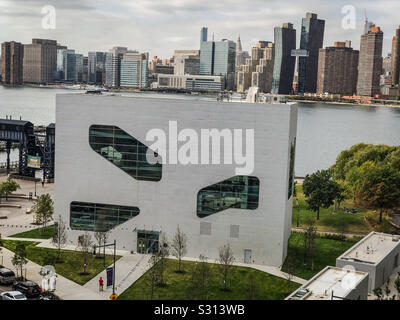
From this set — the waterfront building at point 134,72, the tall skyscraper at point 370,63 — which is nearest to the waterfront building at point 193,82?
the waterfront building at point 134,72

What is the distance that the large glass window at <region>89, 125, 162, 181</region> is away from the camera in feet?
86.0

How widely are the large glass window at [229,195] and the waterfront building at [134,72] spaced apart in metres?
→ 153

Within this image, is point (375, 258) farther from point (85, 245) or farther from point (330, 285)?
point (85, 245)

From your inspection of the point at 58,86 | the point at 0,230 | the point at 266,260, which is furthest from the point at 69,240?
the point at 58,86

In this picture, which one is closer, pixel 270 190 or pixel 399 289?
pixel 399 289

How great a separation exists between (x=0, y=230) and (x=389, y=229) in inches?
833

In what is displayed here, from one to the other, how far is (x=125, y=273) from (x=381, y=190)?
17.8m

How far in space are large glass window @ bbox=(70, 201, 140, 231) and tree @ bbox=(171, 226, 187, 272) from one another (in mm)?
2227

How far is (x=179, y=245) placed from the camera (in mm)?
24797

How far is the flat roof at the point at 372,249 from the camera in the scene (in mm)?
22922

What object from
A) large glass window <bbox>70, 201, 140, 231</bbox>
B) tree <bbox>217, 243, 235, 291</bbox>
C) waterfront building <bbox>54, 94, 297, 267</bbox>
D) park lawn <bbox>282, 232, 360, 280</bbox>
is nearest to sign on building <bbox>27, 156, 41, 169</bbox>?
waterfront building <bbox>54, 94, 297, 267</bbox>

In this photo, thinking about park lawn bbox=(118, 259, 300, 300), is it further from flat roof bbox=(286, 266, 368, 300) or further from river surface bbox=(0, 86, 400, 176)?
river surface bbox=(0, 86, 400, 176)
